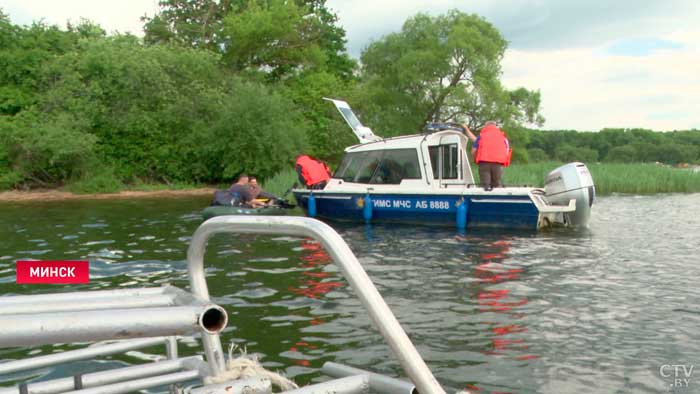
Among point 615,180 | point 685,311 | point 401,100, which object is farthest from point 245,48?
point 685,311

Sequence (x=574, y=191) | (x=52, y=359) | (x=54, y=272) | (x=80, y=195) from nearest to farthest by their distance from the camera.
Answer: (x=54, y=272) < (x=52, y=359) < (x=574, y=191) < (x=80, y=195)

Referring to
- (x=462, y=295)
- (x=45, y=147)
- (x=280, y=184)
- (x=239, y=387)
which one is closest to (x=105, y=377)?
(x=239, y=387)

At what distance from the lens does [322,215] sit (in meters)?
17.4

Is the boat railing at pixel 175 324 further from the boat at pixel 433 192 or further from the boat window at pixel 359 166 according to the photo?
the boat window at pixel 359 166

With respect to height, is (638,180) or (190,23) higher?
(190,23)

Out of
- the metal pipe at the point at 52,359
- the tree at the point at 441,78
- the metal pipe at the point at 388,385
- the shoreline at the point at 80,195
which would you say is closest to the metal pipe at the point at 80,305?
the metal pipe at the point at 388,385

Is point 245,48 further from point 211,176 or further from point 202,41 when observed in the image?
point 211,176

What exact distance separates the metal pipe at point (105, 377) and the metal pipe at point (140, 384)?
0.05 meters

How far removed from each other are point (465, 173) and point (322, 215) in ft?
12.8

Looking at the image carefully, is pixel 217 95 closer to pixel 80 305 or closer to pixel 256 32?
pixel 256 32

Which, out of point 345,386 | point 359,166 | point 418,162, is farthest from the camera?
point 359,166

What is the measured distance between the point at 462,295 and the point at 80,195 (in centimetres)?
2575

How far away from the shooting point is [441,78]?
39.4m

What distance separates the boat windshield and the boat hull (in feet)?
1.69
